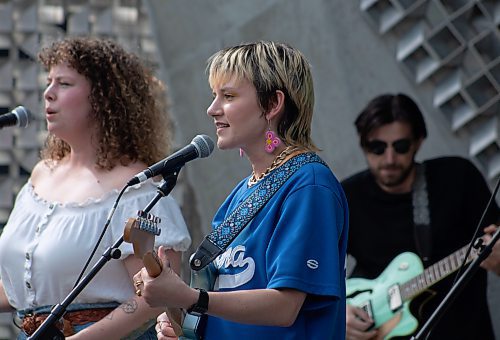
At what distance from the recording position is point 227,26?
20.6 ft

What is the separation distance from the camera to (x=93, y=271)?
124 inches

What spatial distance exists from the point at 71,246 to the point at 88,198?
0.20 metres

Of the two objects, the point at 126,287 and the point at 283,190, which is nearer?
the point at 283,190

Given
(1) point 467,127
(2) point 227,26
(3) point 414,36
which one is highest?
(2) point 227,26

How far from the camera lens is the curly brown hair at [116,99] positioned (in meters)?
4.16

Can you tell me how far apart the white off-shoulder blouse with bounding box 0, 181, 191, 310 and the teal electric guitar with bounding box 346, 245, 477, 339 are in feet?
4.35

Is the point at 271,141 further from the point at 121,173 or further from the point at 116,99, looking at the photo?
the point at 116,99

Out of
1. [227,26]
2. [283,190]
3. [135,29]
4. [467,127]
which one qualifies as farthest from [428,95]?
[283,190]

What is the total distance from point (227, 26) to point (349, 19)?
0.77 meters

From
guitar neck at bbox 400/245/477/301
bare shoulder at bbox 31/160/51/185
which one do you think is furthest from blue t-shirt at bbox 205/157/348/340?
guitar neck at bbox 400/245/477/301

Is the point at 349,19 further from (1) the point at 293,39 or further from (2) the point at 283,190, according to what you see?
(2) the point at 283,190

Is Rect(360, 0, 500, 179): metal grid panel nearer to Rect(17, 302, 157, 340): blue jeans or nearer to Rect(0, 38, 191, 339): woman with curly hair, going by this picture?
Rect(0, 38, 191, 339): woman with curly hair

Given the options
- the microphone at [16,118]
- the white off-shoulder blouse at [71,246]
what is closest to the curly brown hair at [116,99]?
the white off-shoulder blouse at [71,246]

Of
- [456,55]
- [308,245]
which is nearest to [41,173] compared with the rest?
[308,245]
